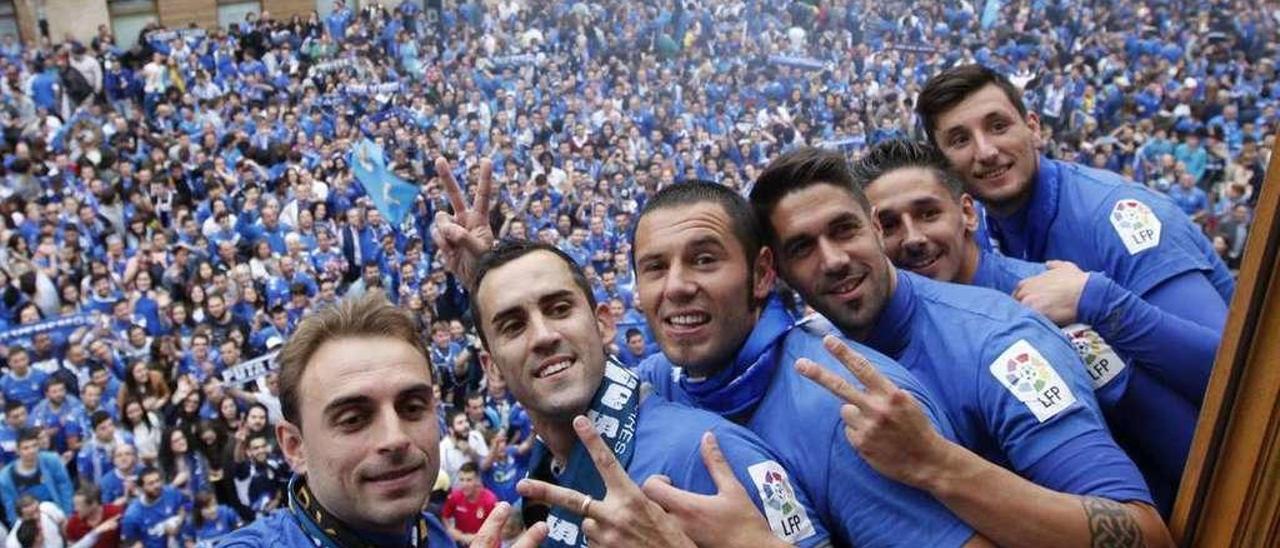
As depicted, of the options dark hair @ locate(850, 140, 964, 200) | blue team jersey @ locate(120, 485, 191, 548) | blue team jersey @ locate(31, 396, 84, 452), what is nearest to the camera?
dark hair @ locate(850, 140, 964, 200)

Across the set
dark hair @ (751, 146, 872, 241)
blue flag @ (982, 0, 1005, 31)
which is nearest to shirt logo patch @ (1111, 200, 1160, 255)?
dark hair @ (751, 146, 872, 241)

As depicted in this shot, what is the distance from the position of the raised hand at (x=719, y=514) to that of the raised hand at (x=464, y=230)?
987 millimetres

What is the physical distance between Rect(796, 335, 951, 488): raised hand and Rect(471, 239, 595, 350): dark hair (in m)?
0.73

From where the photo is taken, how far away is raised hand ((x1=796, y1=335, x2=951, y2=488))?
51.3 inches

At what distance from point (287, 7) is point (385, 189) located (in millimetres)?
8807

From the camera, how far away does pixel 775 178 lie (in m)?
1.87

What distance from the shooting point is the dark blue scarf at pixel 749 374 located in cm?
171

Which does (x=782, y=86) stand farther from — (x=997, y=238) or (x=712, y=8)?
(x=997, y=238)

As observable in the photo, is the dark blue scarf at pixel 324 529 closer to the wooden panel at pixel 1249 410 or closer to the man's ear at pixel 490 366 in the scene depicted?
the man's ear at pixel 490 366

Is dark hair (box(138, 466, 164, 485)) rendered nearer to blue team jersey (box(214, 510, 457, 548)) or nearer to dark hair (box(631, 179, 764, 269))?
blue team jersey (box(214, 510, 457, 548))

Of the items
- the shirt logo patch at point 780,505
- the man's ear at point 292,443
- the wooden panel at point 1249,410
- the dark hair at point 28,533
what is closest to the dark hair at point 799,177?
the shirt logo patch at point 780,505

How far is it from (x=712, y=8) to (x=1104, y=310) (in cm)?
1676

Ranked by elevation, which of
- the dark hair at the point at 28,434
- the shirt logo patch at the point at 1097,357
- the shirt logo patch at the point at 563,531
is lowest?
the dark hair at the point at 28,434

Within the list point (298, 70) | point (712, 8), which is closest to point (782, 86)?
point (712, 8)
